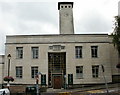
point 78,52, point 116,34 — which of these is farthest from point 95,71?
point 116,34

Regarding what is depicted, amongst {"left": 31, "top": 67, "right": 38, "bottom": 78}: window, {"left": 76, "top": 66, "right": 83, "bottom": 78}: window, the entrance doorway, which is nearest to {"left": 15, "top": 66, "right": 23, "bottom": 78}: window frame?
{"left": 31, "top": 67, "right": 38, "bottom": 78}: window

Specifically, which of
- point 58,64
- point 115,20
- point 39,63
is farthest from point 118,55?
point 39,63

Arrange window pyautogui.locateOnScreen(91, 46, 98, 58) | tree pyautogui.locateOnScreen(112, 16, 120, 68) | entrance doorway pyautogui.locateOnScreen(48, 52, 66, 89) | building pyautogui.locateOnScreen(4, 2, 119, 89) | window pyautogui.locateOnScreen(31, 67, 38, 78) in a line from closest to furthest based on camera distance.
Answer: tree pyautogui.locateOnScreen(112, 16, 120, 68), building pyautogui.locateOnScreen(4, 2, 119, 89), window pyautogui.locateOnScreen(31, 67, 38, 78), entrance doorway pyautogui.locateOnScreen(48, 52, 66, 89), window pyautogui.locateOnScreen(91, 46, 98, 58)

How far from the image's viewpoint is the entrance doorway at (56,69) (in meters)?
44.3

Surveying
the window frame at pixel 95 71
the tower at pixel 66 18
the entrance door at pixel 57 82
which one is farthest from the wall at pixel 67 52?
the tower at pixel 66 18

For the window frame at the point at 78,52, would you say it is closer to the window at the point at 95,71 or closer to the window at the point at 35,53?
the window at the point at 95,71

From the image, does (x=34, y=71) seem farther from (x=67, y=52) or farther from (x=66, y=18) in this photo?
(x=66, y=18)

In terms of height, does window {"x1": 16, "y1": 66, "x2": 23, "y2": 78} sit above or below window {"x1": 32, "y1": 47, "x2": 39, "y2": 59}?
below

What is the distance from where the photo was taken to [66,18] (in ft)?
170

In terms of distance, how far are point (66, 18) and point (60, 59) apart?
33.3 ft

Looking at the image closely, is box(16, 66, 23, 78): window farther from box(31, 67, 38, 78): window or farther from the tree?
the tree

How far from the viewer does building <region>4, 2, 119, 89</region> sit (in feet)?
144

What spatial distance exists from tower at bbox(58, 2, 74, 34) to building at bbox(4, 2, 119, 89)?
6529mm

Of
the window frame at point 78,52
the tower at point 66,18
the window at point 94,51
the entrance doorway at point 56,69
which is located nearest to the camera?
the window frame at point 78,52
